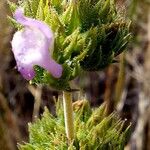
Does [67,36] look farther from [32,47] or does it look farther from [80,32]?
[32,47]

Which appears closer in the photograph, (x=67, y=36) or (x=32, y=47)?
(x=32, y=47)

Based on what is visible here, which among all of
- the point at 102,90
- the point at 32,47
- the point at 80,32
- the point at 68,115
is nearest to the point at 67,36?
the point at 80,32


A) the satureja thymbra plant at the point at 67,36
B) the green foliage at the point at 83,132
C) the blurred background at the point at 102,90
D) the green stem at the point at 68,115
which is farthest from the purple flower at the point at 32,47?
the blurred background at the point at 102,90

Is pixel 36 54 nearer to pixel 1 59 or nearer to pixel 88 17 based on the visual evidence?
pixel 88 17

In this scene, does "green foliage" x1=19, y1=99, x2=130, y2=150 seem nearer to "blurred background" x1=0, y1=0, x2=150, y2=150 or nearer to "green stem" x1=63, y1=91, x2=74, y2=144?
"green stem" x1=63, y1=91, x2=74, y2=144

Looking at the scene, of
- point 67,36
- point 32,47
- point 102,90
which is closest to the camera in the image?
→ point 32,47

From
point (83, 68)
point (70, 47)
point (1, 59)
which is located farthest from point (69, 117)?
→ point (1, 59)

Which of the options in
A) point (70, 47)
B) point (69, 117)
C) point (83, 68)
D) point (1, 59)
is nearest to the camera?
point (70, 47)
